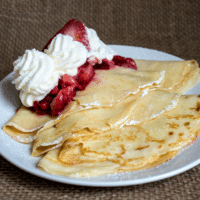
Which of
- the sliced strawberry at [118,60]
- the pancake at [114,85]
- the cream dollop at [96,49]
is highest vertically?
the cream dollop at [96,49]

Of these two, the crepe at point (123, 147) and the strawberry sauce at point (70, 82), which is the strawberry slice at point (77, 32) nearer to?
the strawberry sauce at point (70, 82)

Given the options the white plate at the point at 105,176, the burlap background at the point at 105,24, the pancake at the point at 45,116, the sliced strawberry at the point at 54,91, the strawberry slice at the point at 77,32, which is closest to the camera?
the white plate at the point at 105,176

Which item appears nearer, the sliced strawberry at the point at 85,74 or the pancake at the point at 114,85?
the pancake at the point at 114,85

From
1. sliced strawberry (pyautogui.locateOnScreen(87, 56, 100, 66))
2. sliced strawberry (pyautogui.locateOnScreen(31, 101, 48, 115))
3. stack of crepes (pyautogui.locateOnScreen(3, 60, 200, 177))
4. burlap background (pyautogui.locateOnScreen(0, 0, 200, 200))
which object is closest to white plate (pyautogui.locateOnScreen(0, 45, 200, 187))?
stack of crepes (pyautogui.locateOnScreen(3, 60, 200, 177))

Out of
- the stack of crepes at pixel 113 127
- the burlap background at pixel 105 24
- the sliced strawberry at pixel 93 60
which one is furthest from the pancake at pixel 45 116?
the burlap background at pixel 105 24

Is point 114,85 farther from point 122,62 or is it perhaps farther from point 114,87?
point 122,62

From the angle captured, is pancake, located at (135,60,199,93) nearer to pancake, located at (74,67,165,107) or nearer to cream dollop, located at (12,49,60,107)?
pancake, located at (74,67,165,107)

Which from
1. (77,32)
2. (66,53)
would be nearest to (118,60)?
(77,32)

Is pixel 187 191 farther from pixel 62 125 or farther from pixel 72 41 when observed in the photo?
pixel 72 41
